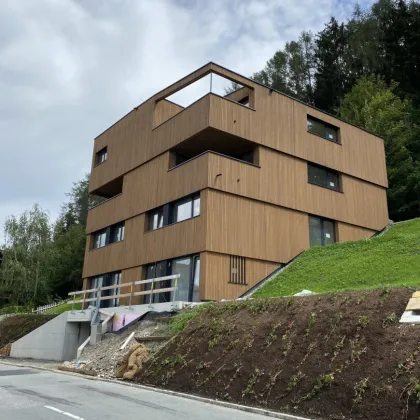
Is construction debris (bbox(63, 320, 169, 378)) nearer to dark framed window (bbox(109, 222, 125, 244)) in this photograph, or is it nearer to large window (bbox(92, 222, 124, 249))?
dark framed window (bbox(109, 222, 125, 244))

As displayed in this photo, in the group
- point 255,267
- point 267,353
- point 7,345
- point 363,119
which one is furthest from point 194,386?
point 363,119

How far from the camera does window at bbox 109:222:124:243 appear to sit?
80.7ft

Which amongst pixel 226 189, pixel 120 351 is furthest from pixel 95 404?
pixel 226 189

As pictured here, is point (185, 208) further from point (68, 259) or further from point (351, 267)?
point (68, 259)

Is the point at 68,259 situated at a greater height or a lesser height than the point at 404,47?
lesser

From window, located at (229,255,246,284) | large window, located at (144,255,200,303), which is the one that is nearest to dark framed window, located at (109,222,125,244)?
large window, located at (144,255,200,303)

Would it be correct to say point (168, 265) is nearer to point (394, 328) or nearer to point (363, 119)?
point (394, 328)

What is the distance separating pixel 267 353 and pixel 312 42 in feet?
165

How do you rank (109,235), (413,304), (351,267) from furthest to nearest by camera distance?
(109,235), (351,267), (413,304)

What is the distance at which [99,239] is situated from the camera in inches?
1056

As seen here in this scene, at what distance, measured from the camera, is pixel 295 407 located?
7328 millimetres

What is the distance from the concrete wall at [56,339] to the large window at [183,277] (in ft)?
14.9

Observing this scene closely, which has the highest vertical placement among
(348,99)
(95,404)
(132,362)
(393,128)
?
(348,99)

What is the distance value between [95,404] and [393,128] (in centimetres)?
3069
